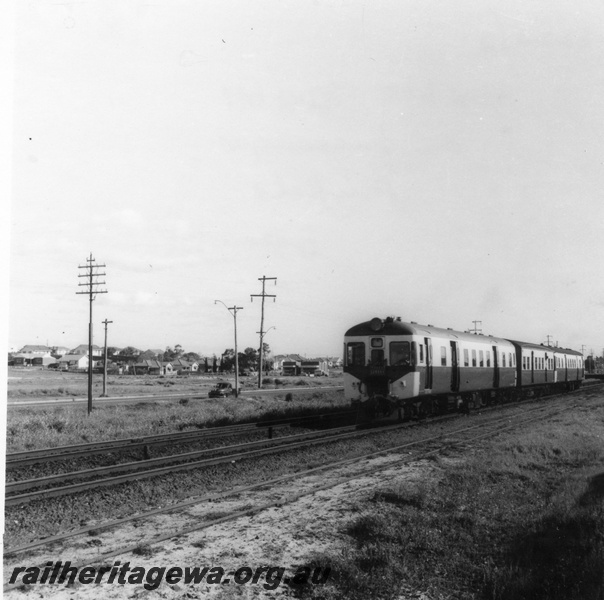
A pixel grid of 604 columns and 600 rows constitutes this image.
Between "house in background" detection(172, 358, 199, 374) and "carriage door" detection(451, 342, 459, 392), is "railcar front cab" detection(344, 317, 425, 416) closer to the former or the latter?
"carriage door" detection(451, 342, 459, 392)


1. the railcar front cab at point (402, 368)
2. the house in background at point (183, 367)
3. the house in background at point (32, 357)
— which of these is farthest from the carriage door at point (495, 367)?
the house in background at point (32, 357)

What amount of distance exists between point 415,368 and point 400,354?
0.63 metres

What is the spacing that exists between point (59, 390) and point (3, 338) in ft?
165

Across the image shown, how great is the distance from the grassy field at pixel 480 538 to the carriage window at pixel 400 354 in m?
5.50

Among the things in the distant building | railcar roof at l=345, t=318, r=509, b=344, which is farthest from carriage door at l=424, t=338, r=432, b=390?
the distant building

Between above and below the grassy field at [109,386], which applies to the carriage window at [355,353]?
above

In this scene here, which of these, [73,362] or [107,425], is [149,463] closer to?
[107,425]

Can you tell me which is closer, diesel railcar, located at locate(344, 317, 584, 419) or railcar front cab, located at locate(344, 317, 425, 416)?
railcar front cab, located at locate(344, 317, 425, 416)

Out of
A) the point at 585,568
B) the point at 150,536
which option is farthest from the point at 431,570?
the point at 150,536

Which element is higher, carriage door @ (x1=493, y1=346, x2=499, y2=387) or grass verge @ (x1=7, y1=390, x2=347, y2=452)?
carriage door @ (x1=493, y1=346, x2=499, y2=387)

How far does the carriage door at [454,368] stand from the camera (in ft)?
66.0

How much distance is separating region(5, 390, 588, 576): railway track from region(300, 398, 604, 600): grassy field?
1.35 meters

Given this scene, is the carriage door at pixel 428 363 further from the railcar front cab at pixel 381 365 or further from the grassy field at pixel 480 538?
the grassy field at pixel 480 538

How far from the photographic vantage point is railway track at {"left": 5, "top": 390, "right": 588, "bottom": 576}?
724cm
